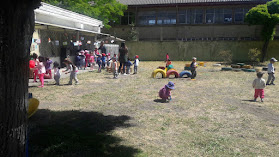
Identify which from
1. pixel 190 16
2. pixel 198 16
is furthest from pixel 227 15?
pixel 190 16

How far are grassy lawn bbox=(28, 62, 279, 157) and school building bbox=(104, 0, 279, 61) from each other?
68.9 ft

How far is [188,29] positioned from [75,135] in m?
30.1

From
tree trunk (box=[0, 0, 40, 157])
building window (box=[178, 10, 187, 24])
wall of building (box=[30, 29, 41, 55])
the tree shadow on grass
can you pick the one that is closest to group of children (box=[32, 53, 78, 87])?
wall of building (box=[30, 29, 41, 55])

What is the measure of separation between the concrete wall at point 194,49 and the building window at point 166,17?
182 inches

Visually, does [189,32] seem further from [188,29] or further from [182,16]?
[182,16]

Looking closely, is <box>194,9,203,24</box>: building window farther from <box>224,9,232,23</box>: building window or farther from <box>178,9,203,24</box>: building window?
<box>224,9,232,23</box>: building window

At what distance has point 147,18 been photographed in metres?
35.0

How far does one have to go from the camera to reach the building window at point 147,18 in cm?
3475

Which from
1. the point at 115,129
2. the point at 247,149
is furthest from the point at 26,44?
the point at 247,149

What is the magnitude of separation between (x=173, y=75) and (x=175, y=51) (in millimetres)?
15170

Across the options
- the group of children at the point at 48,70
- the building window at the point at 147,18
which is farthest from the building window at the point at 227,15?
the group of children at the point at 48,70

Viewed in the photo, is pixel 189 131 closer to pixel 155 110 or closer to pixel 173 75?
pixel 155 110

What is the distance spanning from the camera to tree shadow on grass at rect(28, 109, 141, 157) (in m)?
4.32

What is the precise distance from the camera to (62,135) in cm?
502
